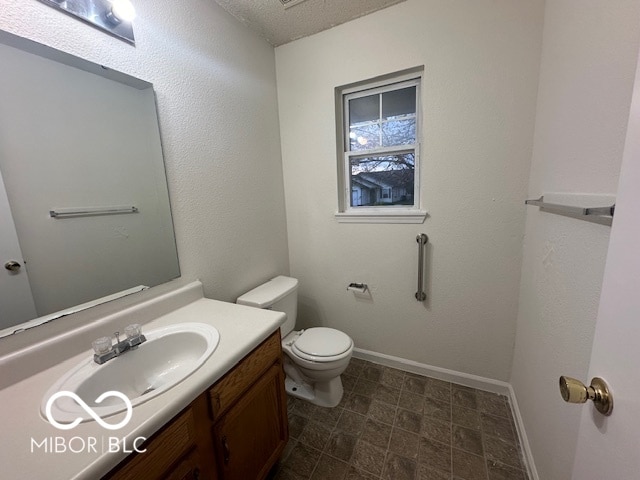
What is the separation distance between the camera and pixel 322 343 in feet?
5.22

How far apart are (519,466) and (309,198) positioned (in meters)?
1.96

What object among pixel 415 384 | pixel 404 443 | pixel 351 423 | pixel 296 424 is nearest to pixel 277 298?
pixel 296 424

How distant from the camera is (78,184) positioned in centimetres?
97

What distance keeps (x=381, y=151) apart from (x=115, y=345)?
5.90 ft

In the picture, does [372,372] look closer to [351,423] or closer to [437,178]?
[351,423]

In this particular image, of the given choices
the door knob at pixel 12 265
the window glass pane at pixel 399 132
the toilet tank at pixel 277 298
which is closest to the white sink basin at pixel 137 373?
the door knob at pixel 12 265

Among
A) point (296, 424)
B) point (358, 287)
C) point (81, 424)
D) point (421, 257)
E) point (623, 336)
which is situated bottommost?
point (296, 424)

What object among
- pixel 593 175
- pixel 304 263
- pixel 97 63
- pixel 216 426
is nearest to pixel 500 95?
pixel 593 175

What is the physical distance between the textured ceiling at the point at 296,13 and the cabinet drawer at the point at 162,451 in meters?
2.05

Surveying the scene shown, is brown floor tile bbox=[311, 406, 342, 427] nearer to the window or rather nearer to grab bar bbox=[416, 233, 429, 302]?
grab bar bbox=[416, 233, 429, 302]

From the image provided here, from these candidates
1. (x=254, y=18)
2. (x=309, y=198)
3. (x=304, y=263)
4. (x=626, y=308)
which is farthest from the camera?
(x=304, y=263)

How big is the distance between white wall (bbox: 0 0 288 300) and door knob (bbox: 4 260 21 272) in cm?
55

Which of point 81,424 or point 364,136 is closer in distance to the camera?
point 81,424

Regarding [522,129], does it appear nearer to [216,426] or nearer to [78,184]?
[216,426]
